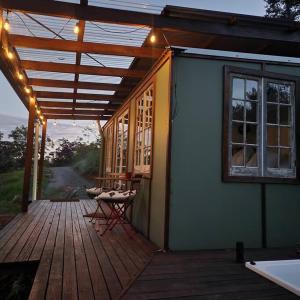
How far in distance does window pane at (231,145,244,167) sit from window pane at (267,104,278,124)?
0.58m

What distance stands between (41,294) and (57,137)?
15964mm

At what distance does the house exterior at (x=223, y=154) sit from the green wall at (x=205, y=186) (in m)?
0.01

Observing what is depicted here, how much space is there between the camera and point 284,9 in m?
12.0

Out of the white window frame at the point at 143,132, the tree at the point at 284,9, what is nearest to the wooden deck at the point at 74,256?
the white window frame at the point at 143,132

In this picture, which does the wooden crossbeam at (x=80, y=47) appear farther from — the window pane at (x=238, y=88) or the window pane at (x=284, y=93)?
the window pane at (x=284, y=93)

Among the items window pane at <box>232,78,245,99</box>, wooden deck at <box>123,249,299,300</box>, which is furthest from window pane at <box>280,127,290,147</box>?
wooden deck at <box>123,249,299,300</box>

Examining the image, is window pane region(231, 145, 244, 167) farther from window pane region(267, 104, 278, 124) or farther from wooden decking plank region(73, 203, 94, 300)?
wooden decking plank region(73, 203, 94, 300)

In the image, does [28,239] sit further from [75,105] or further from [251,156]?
[75,105]

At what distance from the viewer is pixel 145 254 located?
3.58m

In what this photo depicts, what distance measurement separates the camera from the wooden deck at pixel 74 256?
2.46 metres

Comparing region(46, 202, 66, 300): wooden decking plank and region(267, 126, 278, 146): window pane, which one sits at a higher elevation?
region(267, 126, 278, 146): window pane

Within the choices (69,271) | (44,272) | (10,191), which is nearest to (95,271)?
(69,271)

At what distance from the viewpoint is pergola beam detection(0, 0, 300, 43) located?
3215mm

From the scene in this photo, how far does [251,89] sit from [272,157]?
96 centimetres
